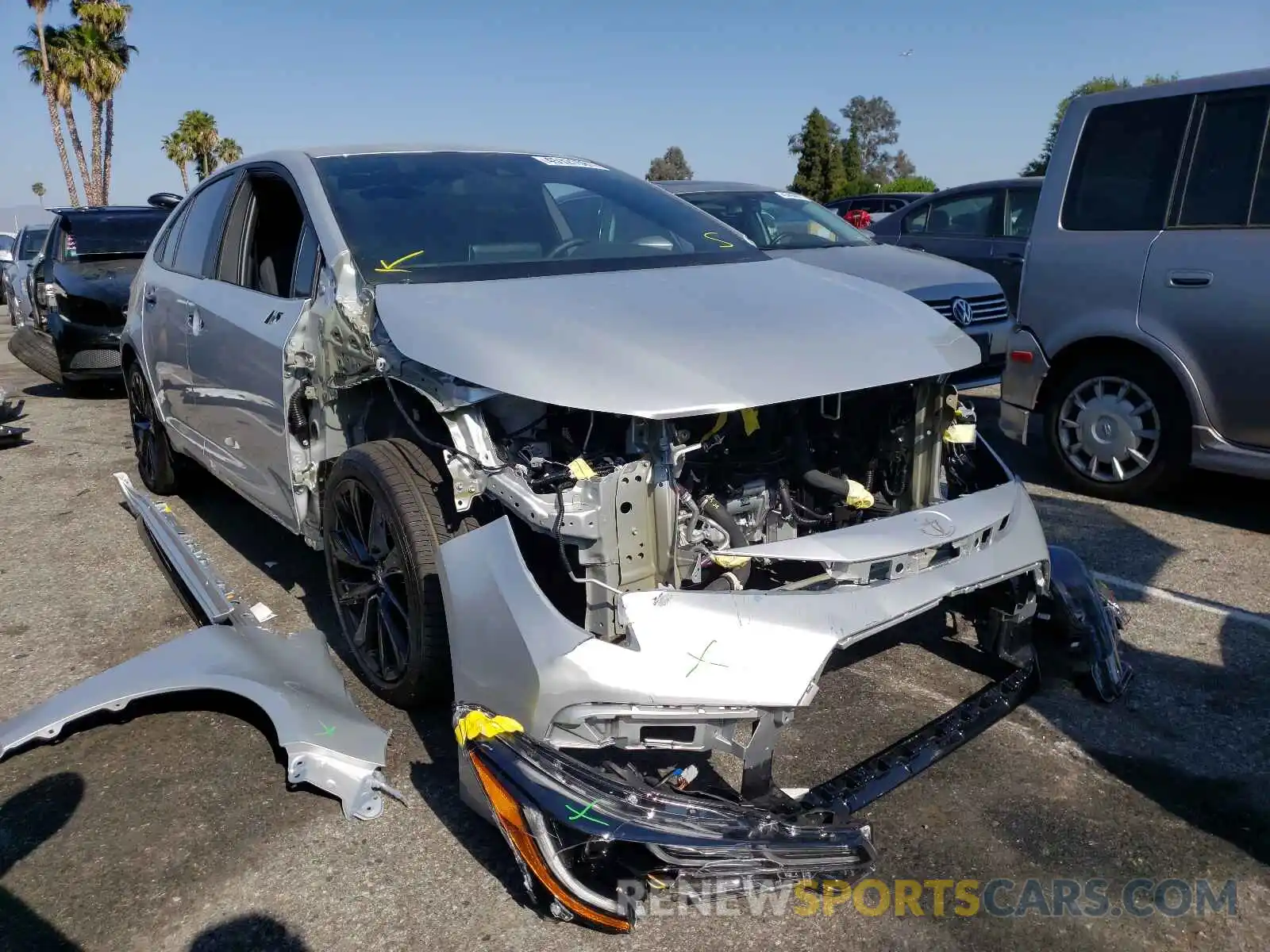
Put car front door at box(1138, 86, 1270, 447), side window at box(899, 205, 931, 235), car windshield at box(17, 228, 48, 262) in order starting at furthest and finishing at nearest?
car windshield at box(17, 228, 48, 262), side window at box(899, 205, 931, 235), car front door at box(1138, 86, 1270, 447)

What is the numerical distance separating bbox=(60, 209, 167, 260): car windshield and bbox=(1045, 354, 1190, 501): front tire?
8.18m

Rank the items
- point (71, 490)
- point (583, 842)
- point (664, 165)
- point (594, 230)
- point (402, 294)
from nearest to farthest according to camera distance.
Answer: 1. point (583, 842)
2. point (402, 294)
3. point (594, 230)
4. point (71, 490)
5. point (664, 165)

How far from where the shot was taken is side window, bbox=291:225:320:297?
3.44m

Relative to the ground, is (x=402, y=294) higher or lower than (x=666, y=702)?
higher

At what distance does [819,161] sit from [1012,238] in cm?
3234

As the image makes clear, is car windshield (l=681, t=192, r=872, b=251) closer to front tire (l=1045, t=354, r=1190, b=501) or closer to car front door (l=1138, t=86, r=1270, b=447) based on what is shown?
front tire (l=1045, t=354, r=1190, b=501)

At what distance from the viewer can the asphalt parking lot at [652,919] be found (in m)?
2.27

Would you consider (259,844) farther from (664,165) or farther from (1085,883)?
(664,165)

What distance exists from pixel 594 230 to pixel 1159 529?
3.13 meters

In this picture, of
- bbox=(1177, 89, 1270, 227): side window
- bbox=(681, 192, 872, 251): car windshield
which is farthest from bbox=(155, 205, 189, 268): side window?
bbox=(1177, 89, 1270, 227): side window

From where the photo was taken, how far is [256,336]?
145 inches

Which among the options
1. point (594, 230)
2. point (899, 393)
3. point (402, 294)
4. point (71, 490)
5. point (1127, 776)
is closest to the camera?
point (1127, 776)

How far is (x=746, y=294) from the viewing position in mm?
3189

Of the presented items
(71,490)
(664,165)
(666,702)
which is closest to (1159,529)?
(666,702)
